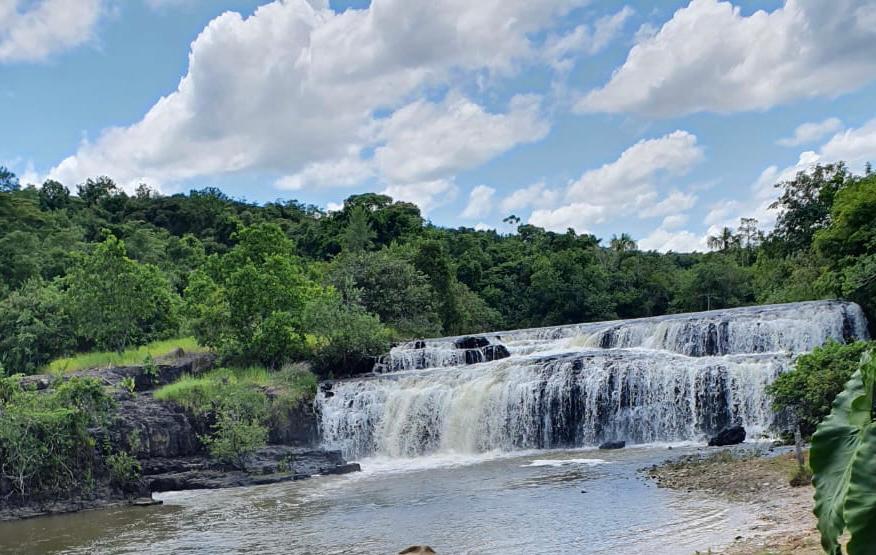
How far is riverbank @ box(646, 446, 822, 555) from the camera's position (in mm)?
7867

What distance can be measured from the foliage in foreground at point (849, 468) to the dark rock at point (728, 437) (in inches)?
568

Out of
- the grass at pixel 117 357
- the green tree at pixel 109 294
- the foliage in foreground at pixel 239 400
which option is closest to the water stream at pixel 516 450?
the foliage in foreground at pixel 239 400

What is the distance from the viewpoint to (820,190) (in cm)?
3111

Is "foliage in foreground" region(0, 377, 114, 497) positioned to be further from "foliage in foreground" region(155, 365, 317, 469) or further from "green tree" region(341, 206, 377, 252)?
"green tree" region(341, 206, 377, 252)

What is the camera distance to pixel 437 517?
464 inches

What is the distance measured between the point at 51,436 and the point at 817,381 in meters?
14.8

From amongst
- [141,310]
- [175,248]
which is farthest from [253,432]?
[175,248]

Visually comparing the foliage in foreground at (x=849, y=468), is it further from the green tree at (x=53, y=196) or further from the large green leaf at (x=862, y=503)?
the green tree at (x=53, y=196)

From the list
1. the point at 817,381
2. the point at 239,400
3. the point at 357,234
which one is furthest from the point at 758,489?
the point at 357,234

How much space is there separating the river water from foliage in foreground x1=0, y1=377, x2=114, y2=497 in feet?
4.64

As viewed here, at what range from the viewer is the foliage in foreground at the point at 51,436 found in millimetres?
16109

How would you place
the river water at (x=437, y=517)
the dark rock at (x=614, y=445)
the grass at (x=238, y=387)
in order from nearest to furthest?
the river water at (x=437, y=517) < the dark rock at (x=614, y=445) < the grass at (x=238, y=387)

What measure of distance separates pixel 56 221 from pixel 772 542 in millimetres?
46106

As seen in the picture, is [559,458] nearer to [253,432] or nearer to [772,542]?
[253,432]
